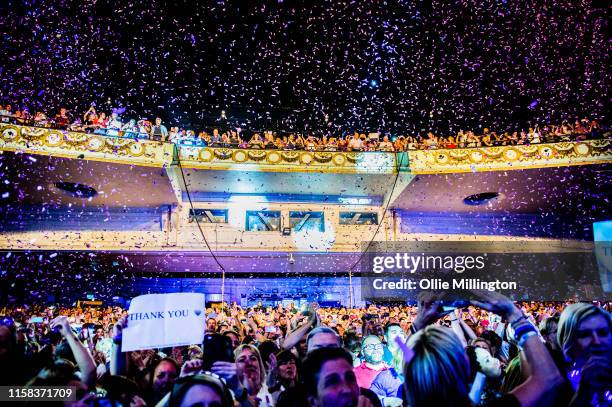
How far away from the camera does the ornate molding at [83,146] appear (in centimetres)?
A: 1725

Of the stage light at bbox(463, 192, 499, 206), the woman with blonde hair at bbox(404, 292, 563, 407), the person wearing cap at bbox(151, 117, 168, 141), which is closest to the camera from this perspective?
the woman with blonde hair at bbox(404, 292, 563, 407)

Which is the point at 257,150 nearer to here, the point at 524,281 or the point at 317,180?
the point at 317,180

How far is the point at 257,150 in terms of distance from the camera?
20672 mm

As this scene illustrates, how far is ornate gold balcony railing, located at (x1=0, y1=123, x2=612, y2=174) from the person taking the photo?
17.7m

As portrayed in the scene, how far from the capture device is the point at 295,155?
20766 millimetres

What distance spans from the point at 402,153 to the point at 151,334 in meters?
18.4

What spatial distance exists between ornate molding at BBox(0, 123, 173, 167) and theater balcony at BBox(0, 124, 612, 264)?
0.15 feet

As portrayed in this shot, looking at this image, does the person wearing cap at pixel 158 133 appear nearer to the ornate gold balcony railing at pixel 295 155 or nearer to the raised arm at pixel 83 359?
the ornate gold balcony railing at pixel 295 155

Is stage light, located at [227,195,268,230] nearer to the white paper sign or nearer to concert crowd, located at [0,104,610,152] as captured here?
concert crowd, located at [0,104,610,152]

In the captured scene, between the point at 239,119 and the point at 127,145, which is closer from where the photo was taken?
the point at 127,145

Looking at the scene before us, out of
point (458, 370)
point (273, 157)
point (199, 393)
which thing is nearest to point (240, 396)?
point (199, 393)

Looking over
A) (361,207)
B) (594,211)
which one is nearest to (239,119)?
(361,207)

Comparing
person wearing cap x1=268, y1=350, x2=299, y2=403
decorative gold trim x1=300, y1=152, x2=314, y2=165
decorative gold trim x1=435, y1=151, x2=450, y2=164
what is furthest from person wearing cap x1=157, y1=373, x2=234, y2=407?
decorative gold trim x1=435, y1=151, x2=450, y2=164

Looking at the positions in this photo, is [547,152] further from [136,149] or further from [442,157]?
[136,149]
